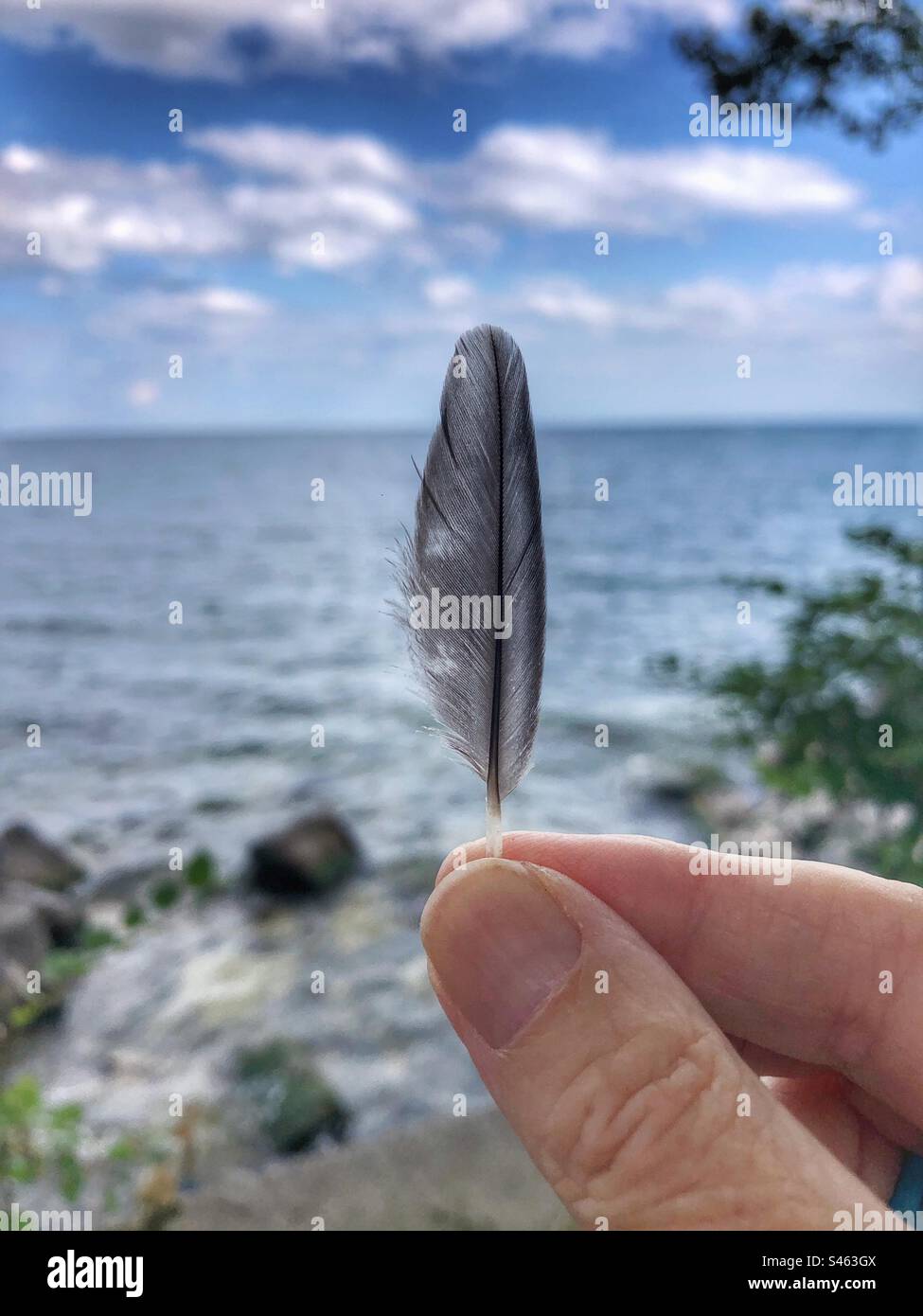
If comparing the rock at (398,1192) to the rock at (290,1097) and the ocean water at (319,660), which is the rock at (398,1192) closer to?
the rock at (290,1097)

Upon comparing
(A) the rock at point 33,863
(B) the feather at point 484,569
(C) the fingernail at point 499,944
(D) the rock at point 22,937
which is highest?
(B) the feather at point 484,569

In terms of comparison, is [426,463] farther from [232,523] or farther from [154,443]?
[154,443]

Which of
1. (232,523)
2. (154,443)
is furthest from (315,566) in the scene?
(154,443)

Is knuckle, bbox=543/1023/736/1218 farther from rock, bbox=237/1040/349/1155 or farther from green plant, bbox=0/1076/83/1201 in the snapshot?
rock, bbox=237/1040/349/1155

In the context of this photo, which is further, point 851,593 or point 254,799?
point 254,799

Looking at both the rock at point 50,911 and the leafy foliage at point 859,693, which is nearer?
the leafy foliage at point 859,693

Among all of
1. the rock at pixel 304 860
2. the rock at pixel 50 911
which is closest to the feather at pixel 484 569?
the rock at pixel 50 911
